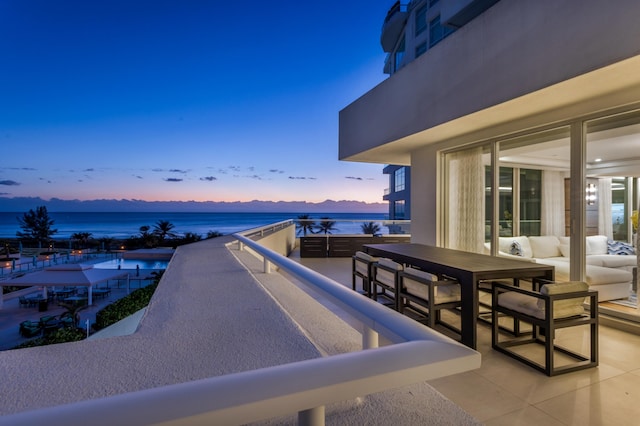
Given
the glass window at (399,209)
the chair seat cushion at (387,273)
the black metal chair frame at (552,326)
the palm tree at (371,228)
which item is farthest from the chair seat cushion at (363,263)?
the glass window at (399,209)

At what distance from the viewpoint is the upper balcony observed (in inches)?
767

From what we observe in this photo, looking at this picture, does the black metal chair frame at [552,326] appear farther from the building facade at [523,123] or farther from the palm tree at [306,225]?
the palm tree at [306,225]

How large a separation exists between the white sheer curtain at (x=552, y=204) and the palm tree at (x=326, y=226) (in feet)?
19.1

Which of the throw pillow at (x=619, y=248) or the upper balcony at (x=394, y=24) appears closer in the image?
the throw pillow at (x=619, y=248)

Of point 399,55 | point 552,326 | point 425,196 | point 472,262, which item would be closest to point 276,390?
point 552,326

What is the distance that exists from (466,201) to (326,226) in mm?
4851

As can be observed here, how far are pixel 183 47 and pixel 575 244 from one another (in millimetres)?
11087

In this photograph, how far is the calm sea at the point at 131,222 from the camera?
3814 centimetres

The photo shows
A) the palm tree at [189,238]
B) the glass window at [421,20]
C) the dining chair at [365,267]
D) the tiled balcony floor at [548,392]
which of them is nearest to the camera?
the tiled balcony floor at [548,392]

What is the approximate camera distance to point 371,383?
0.59 metres

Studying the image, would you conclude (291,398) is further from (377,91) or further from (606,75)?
(377,91)

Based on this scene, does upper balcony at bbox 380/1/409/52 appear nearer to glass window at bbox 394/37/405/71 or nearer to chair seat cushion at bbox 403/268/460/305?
glass window at bbox 394/37/405/71

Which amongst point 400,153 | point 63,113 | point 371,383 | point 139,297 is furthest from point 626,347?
point 63,113

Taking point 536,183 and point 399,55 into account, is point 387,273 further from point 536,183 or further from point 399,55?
point 399,55
